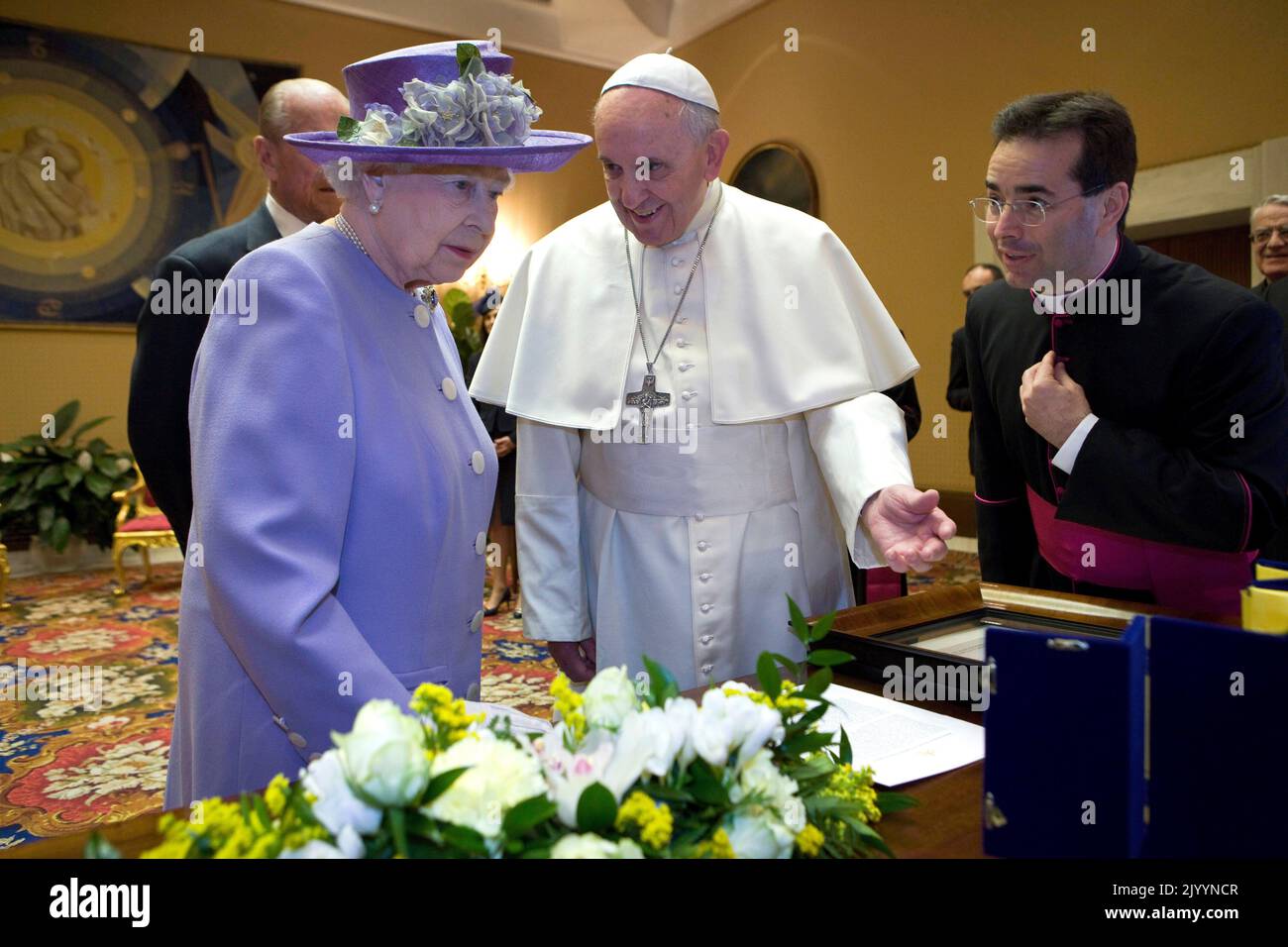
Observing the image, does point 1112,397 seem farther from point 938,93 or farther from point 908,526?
point 938,93

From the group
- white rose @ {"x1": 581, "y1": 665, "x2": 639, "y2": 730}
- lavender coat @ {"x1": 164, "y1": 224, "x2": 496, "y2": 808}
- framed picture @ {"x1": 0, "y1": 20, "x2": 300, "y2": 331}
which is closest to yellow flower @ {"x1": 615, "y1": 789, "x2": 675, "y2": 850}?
white rose @ {"x1": 581, "y1": 665, "x2": 639, "y2": 730}

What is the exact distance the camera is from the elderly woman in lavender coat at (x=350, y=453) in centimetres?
126

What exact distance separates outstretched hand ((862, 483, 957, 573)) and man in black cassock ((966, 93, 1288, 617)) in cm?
39

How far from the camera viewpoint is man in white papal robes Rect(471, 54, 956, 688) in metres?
2.18

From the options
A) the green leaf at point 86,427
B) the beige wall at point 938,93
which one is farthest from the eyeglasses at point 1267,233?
the green leaf at point 86,427

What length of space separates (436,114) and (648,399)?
0.96 metres

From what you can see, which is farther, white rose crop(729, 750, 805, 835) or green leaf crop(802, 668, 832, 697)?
green leaf crop(802, 668, 832, 697)

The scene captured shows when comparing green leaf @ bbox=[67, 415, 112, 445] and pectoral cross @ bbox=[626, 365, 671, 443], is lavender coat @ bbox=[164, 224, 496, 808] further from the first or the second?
green leaf @ bbox=[67, 415, 112, 445]

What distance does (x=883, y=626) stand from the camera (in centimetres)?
165

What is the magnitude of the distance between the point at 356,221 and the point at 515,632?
488cm

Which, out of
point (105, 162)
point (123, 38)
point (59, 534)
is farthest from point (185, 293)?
point (123, 38)

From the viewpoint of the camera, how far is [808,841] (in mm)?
836

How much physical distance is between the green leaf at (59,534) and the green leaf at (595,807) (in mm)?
9223

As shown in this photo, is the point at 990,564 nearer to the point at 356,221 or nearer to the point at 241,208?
the point at 356,221
